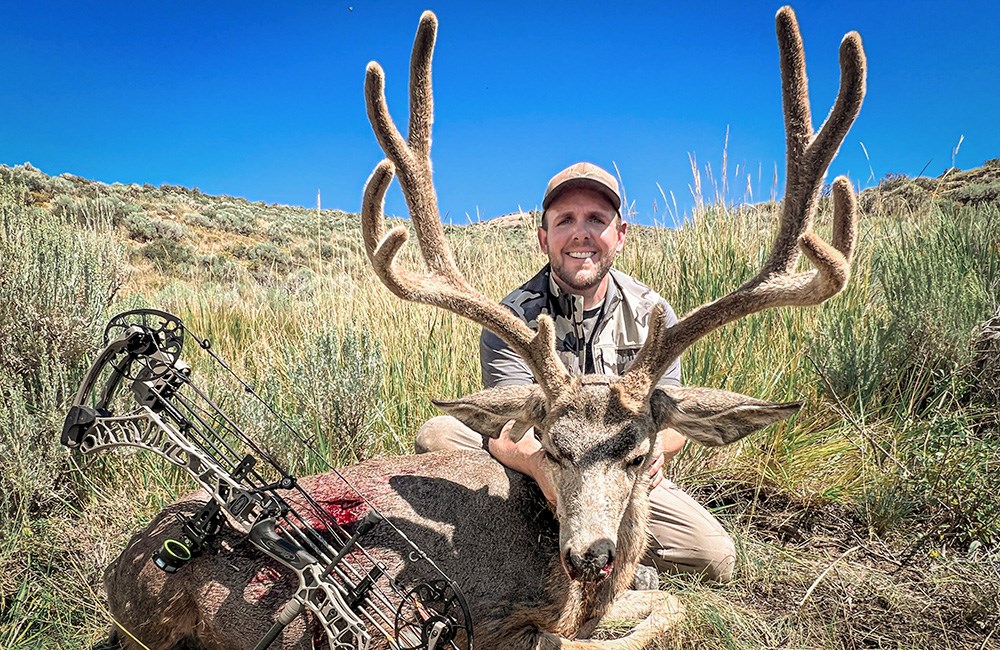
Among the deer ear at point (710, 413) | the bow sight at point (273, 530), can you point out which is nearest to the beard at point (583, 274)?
the deer ear at point (710, 413)

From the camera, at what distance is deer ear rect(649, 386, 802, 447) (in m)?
2.58

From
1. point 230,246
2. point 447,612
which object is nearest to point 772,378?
point 447,612

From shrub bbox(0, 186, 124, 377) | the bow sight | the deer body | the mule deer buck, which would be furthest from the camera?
shrub bbox(0, 186, 124, 377)

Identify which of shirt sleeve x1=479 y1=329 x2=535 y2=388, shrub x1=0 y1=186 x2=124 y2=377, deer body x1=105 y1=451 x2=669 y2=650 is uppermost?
shrub x1=0 y1=186 x2=124 y2=377

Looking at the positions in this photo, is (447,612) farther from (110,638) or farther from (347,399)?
(347,399)

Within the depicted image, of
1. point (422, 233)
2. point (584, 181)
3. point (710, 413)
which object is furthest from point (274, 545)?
point (584, 181)

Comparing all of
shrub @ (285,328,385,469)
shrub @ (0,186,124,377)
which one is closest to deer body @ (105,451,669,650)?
shrub @ (285,328,385,469)

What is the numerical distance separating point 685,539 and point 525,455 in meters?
1.18

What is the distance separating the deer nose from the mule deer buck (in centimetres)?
18

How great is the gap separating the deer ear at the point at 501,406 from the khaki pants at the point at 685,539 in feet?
2.84

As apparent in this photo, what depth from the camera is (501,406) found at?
9.24 feet

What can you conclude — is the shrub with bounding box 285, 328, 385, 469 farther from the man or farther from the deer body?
the deer body

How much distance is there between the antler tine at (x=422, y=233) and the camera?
2738mm

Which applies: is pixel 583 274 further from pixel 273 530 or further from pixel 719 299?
pixel 273 530
